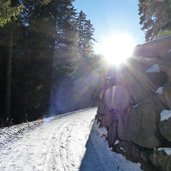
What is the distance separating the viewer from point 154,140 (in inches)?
398

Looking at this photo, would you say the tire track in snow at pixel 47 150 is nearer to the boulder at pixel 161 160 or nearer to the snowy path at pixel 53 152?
the snowy path at pixel 53 152

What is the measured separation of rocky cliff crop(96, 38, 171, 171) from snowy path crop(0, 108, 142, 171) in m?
0.79

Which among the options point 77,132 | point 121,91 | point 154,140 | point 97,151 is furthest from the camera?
point 77,132

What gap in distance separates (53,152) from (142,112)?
346 centimetres

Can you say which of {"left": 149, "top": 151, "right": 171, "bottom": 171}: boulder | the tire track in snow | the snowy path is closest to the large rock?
{"left": 149, "top": 151, "right": 171, "bottom": 171}: boulder

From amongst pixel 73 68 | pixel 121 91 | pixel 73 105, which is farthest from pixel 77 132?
pixel 73 105

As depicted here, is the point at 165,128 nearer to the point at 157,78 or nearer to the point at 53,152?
the point at 157,78

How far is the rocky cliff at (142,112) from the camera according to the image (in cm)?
988

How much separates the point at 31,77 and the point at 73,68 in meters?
7.17

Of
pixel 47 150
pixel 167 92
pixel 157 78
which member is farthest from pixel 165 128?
pixel 47 150

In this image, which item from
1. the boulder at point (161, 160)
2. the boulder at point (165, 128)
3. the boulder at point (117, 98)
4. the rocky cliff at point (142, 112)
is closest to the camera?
the boulder at point (161, 160)

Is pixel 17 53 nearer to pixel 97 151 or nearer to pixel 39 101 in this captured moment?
pixel 39 101

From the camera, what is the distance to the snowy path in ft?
33.0

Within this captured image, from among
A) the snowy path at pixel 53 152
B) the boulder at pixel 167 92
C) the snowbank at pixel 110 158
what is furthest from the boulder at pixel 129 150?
the boulder at pixel 167 92
